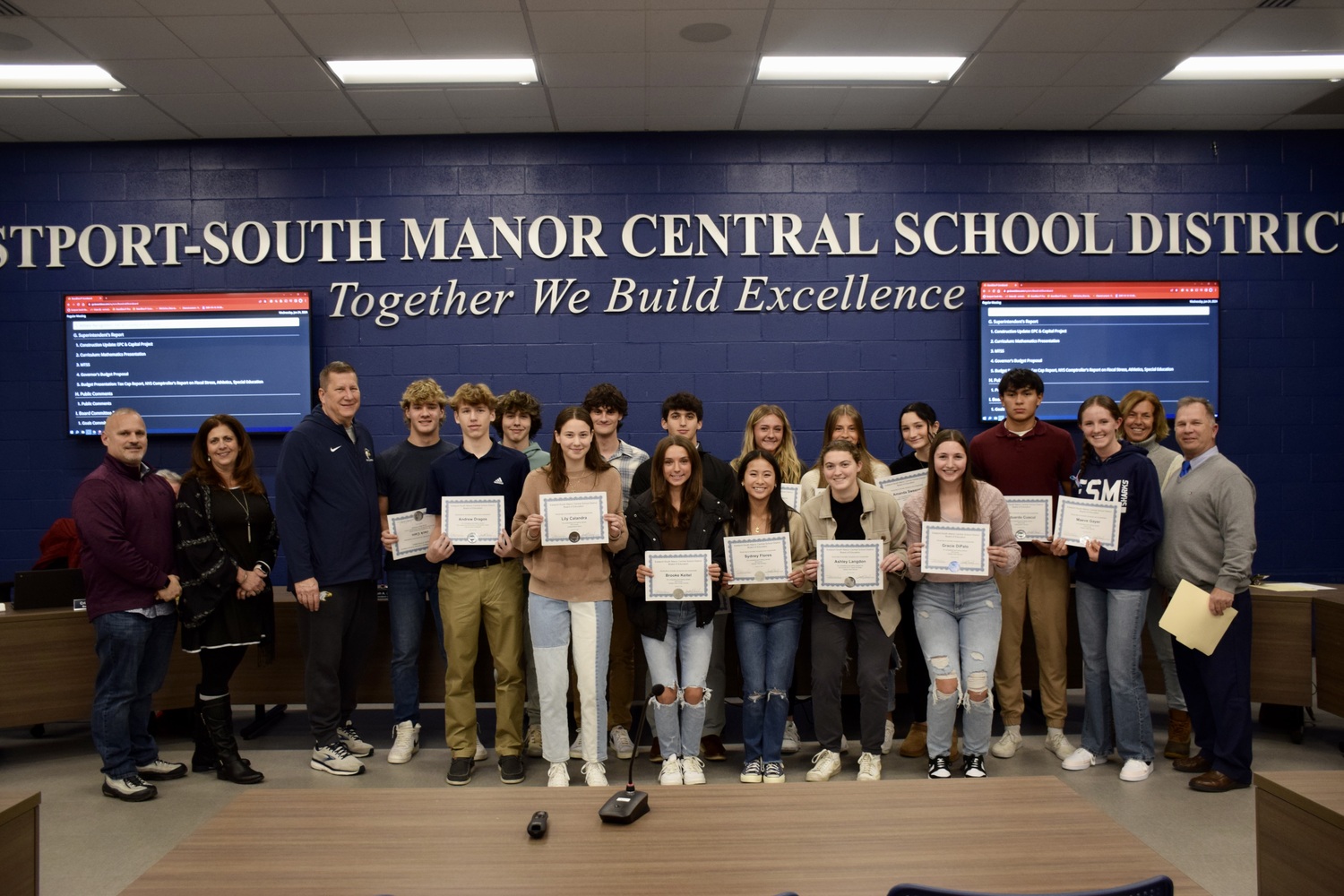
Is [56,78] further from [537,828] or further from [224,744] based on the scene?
[537,828]

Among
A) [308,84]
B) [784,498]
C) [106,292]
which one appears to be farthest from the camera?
[106,292]

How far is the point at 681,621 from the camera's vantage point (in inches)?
151

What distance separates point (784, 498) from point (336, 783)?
2297mm

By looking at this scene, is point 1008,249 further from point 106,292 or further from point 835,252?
point 106,292

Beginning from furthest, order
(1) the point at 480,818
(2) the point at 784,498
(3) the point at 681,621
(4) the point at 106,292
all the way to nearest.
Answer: (4) the point at 106,292 < (2) the point at 784,498 < (3) the point at 681,621 < (1) the point at 480,818

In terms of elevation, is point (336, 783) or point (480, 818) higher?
point (480, 818)

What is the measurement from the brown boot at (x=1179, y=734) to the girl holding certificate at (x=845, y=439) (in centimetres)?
169

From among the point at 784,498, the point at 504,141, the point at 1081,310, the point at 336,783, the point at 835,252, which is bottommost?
the point at 336,783

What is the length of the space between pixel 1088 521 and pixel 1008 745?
1095 millimetres

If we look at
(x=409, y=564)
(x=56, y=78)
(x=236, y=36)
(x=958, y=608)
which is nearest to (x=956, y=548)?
(x=958, y=608)

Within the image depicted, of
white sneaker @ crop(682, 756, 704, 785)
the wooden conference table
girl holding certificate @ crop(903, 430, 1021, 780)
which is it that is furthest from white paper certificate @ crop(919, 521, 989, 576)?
the wooden conference table

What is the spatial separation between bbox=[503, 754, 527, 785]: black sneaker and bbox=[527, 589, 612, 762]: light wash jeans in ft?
0.66

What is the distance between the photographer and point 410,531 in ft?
13.6

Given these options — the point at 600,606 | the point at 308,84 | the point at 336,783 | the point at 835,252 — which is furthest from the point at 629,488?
the point at 308,84
